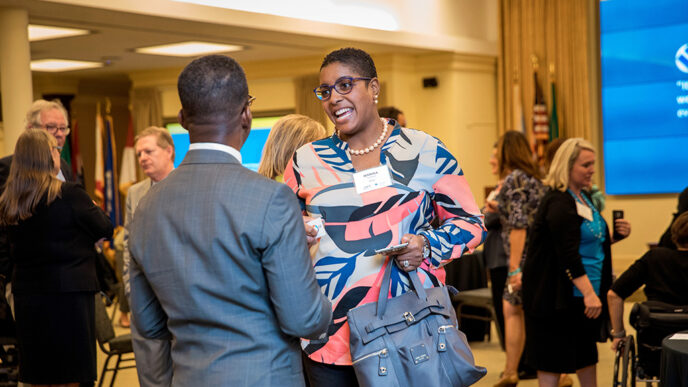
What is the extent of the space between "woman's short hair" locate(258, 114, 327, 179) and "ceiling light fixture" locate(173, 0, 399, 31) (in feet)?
17.5

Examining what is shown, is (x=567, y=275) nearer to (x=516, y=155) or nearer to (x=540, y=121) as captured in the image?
(x=516, y=155)

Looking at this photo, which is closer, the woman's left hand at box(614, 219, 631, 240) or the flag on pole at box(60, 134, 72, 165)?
the woman's left hand at box(614, 219, 631, 240)

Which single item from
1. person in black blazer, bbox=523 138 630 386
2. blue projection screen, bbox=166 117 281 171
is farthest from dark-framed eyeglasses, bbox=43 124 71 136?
blue projection screen, bbox=166 117 281 171

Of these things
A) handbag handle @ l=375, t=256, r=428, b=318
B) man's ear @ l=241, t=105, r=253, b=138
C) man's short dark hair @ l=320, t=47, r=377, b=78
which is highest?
man's short dark hair @ l=320, t=47, r=377, b=78

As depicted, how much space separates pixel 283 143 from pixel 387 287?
3.89 ft

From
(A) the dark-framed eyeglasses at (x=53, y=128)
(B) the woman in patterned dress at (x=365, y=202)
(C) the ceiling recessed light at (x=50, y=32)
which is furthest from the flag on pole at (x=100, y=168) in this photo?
(B) the woman in patterned dress at (x=365, y=202)

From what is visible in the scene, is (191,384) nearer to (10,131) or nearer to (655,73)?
(10,131)

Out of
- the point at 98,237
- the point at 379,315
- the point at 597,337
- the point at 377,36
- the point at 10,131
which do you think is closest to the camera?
the point at 379,315

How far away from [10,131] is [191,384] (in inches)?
251

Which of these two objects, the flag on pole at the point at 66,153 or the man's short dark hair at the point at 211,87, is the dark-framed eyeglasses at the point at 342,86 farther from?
the flag on pole at the point at 66,153

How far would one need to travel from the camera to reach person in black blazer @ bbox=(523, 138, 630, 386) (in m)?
4.15

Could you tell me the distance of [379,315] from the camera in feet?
7.25

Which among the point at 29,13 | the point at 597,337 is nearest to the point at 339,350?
the point at 597,337

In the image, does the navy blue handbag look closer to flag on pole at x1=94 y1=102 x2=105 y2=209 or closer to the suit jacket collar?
the suit jacket collar
